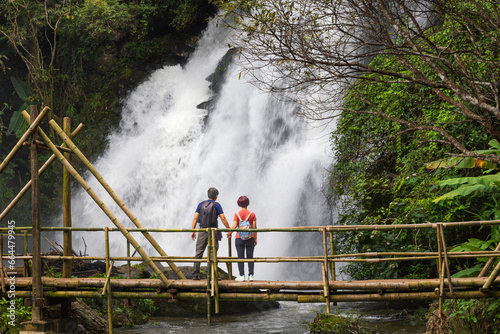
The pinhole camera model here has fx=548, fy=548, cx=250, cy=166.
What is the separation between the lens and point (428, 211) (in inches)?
362

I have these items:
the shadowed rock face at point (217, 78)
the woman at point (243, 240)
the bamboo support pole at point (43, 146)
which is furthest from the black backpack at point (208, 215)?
the shadowed rock face at point (217, 78)

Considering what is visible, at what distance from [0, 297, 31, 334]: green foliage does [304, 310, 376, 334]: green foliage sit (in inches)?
173

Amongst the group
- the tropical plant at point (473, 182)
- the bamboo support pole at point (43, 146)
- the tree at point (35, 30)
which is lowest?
the tropical plant at point (473, 182)

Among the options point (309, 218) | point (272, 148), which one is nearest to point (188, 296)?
point (309, 218)

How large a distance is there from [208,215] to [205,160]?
374 inches

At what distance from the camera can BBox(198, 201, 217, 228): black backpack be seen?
303 inches

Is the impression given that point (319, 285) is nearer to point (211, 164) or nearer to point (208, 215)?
point (208, 215)

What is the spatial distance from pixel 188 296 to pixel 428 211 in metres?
4.41

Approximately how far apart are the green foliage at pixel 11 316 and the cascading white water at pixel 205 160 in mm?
6308

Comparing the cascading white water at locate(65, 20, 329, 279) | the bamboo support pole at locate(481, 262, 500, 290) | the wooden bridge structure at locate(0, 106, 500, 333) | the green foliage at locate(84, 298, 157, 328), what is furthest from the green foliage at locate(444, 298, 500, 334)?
the cascading white water at locate(65, 20, 329, 279)

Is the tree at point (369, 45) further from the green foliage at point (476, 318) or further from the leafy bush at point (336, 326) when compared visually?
the leafy bush at point (336, 326)

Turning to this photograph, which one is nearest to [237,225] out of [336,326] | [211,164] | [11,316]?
[336,326]

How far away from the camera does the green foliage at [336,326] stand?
7895mm

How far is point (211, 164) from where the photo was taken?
16.9 m
